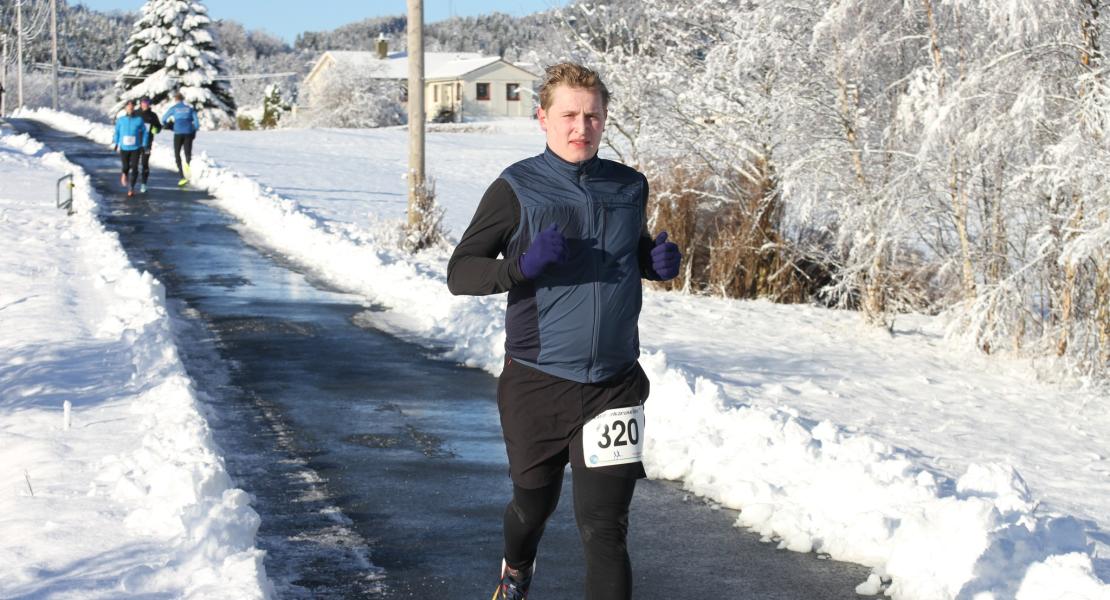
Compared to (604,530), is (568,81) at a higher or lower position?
higher

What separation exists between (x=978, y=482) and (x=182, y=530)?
3735 mm

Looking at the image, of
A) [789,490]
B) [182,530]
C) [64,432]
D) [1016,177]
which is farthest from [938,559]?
[1016,177]

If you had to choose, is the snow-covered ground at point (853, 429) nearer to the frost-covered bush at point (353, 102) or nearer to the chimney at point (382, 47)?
the frost-covered bush at point (353, 102)

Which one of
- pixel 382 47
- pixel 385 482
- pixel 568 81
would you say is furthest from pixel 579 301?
pixel 382 47

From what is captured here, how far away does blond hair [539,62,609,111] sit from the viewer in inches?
159

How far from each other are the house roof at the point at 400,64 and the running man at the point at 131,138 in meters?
60.3

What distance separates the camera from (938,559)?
5191 millimetres

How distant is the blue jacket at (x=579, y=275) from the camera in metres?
4.01

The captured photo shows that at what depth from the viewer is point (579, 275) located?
4.02 meters

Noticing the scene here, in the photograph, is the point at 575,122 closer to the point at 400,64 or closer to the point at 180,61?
the point at 180,61

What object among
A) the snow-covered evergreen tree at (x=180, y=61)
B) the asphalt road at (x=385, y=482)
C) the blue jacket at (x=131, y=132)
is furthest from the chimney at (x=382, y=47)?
the asphalt road at (x=385, y=482)

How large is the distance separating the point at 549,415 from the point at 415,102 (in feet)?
48.4

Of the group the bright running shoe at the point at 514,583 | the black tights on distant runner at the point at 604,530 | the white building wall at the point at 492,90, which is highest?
the white building wall at the point at 492,90

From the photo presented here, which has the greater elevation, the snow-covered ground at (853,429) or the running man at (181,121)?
the running man at (181,121)
